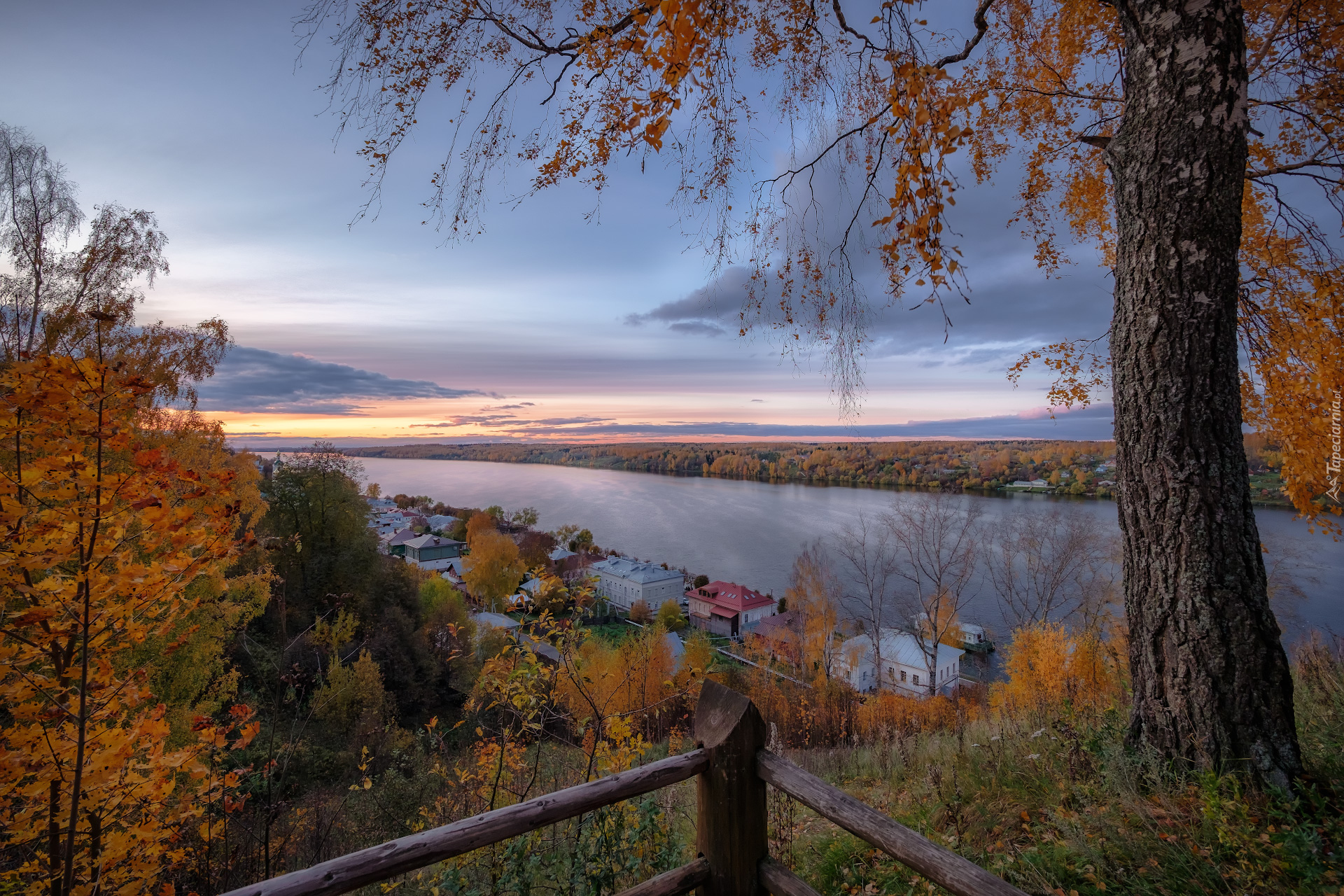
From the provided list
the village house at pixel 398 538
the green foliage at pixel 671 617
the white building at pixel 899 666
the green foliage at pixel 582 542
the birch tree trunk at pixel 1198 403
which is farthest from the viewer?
the green foliage at pixel 582 542

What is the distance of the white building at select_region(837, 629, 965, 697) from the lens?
1936cm

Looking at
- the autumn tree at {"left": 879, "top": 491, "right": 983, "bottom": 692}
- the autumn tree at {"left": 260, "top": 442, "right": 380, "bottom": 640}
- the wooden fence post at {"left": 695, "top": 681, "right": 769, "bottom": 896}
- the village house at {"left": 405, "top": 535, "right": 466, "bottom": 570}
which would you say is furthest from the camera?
the village house at {"left": 405, "top": 535, "right": 466, "bottom": 570}

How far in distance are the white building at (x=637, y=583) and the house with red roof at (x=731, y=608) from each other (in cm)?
302

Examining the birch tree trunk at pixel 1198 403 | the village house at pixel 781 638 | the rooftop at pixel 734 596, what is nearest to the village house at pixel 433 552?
the rooftop at pixel 734 596

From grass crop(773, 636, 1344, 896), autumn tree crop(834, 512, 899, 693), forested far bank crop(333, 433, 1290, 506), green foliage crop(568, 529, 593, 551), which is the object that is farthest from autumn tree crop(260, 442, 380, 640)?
green foliage crop(568, 529, 593, 551)

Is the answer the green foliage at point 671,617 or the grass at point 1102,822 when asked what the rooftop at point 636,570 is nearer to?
the green foliage at point 671,617

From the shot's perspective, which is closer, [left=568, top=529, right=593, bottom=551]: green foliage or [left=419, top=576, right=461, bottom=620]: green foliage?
[left=419, top=576, right=461, bottom=620]: green foliage

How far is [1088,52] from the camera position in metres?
4.48

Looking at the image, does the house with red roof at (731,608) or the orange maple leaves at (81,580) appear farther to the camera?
the house with red roof at (731,608)

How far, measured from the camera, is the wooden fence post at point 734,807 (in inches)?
70.7

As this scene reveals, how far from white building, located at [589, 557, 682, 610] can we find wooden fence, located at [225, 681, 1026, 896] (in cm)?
3041

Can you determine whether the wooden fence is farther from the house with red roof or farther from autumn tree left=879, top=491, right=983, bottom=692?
the house with red roof

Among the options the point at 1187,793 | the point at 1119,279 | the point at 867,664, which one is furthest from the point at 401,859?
the point at 867,664

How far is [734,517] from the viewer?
155 feet
